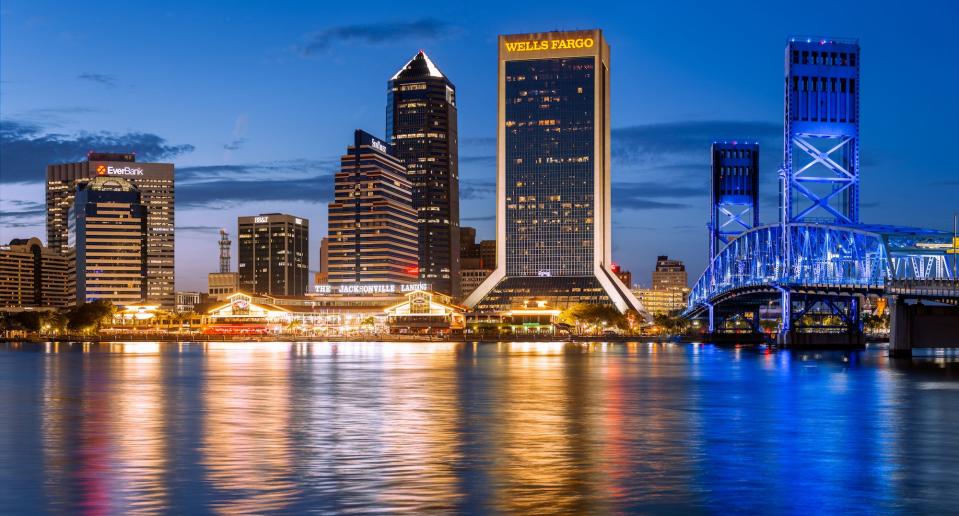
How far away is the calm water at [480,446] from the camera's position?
106ft

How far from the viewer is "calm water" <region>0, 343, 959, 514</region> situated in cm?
3231

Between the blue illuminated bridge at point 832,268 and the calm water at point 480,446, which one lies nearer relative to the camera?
the calm water at point 480,446

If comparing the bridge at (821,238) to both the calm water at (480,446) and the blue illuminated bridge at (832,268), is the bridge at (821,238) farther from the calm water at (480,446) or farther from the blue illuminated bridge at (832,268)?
the calm water at (480,446)

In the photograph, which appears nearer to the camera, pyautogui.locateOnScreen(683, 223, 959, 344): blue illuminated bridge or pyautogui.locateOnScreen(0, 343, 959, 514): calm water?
pyautogui.locateOnScreen(0, 343, 959, 514): calm water

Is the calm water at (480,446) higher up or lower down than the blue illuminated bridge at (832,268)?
lower down

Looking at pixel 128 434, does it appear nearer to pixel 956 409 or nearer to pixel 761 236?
pixel 956 409

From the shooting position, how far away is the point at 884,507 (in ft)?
104

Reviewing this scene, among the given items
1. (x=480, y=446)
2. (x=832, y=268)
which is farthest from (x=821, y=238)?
(x=480, y=446)

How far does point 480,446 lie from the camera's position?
145 ft

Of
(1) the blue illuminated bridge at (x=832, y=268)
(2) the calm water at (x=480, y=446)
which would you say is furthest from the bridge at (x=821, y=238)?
(2) the calm water at (x=480, y=446)

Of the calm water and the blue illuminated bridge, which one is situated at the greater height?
the blue illuminated bridge

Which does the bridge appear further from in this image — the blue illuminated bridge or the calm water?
the calm water

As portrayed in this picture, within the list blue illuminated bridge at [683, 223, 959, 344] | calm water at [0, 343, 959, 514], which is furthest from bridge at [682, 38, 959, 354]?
calm water at [0, 343, 959, 514]

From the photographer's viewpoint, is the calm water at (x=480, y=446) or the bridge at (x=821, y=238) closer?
the calm water at (x=480, y=446)
